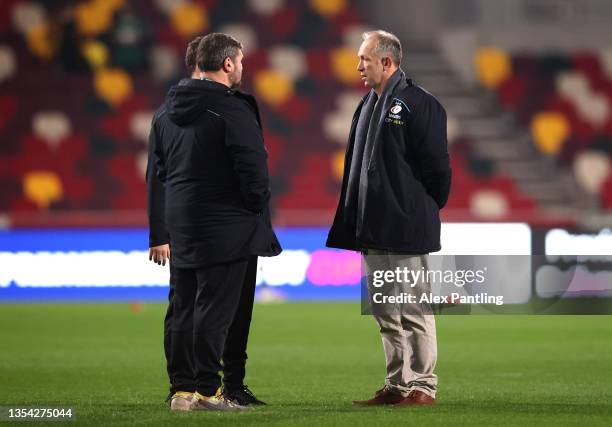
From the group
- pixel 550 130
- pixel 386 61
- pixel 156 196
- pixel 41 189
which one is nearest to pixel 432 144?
pixel 386 61

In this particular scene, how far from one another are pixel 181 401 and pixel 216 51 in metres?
1.81

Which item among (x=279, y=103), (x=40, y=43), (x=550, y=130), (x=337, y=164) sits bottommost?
(x=337, y=164)

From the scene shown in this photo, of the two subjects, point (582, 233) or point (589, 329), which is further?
point (582, 233)

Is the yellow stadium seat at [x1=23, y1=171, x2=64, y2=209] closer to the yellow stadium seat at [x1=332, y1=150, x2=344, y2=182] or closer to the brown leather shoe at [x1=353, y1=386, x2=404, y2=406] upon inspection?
the yellow stadium seat at [x1=332, y1=150, x2=344, y2=182]

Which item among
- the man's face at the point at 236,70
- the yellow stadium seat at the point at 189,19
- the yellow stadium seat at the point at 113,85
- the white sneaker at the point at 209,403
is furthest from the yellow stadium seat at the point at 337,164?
the white sneaker at the point at 209,403

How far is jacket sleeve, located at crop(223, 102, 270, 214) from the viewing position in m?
6.50

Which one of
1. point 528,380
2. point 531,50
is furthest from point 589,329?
point 531,50

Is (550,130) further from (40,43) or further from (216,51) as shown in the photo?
(216,51)

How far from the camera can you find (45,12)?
22.2 metres

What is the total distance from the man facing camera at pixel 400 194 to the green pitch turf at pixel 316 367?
0.29 metres

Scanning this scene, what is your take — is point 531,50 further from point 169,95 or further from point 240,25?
point 169,95

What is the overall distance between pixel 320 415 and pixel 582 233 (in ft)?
33.4

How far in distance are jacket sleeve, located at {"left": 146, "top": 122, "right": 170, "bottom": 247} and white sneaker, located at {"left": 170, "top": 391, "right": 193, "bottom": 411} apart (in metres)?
0.80

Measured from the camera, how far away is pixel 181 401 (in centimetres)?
671
